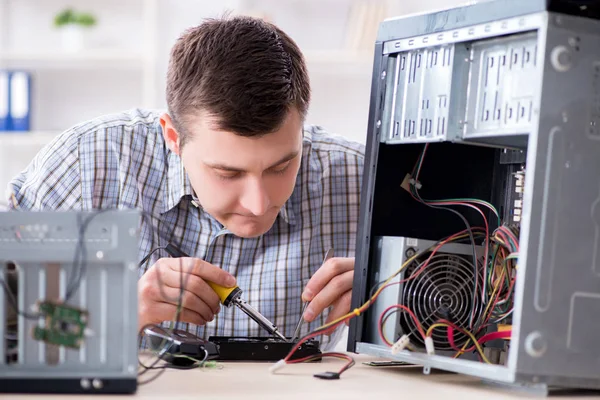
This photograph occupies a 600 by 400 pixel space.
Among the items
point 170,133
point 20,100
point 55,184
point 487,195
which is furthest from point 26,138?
point 487,195

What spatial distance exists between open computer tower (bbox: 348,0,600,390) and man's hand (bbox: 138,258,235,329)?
0.86 ft

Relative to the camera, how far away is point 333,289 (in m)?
1.44

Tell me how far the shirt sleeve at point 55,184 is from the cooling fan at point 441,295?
0.89 metres

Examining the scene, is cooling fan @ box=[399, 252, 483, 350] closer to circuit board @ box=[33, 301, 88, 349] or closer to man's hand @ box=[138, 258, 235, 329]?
man's hand @ box=[138, 258, 235, 329]

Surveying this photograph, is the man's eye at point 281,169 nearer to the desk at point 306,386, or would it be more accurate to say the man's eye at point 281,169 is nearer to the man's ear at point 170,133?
the man's ear at point 170,133

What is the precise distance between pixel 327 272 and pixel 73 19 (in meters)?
2.55

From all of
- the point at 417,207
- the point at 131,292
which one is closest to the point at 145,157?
the point at 417,207

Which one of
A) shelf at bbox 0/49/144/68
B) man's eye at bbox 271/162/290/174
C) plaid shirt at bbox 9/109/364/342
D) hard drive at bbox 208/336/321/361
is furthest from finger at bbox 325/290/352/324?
shelf at bbox 0/49/144/68

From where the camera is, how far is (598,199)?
3.33ft

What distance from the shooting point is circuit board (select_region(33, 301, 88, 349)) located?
905 mm

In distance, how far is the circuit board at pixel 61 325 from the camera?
0.90 m

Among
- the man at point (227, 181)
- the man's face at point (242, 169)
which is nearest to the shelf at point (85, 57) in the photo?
the man at point (227, 181)

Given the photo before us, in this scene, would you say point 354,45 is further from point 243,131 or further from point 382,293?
point 382,293

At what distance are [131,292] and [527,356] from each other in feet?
1.55
